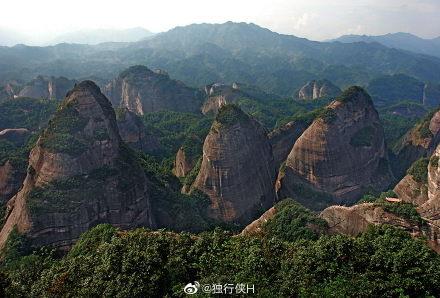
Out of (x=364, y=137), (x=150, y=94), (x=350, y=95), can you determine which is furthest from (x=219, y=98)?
(x=364, y=137)

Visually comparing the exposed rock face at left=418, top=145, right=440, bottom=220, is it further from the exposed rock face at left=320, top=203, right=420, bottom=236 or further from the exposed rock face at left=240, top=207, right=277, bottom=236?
the exposed rock face at left=240, top=207, right=277, bottom=236

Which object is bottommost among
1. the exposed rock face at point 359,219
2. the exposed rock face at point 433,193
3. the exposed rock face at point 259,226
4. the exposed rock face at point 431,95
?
the exposed rock face at point 431,95

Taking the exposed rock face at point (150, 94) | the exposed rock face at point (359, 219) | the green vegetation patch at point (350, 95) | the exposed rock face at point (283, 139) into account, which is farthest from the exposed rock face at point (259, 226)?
the exposed rock face at point (150, 94)

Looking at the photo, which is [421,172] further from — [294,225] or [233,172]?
[294,225]

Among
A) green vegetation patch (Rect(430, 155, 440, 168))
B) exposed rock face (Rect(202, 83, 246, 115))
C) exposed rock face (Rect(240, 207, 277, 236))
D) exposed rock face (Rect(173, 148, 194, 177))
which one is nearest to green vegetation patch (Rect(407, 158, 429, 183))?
green vegetation patch (Rect(430, 155, 440, 168))

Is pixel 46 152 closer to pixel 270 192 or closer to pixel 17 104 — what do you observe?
pixel 270 192

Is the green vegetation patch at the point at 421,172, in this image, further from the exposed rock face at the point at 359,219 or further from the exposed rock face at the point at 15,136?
the exposed rock face at the point at 15,136
